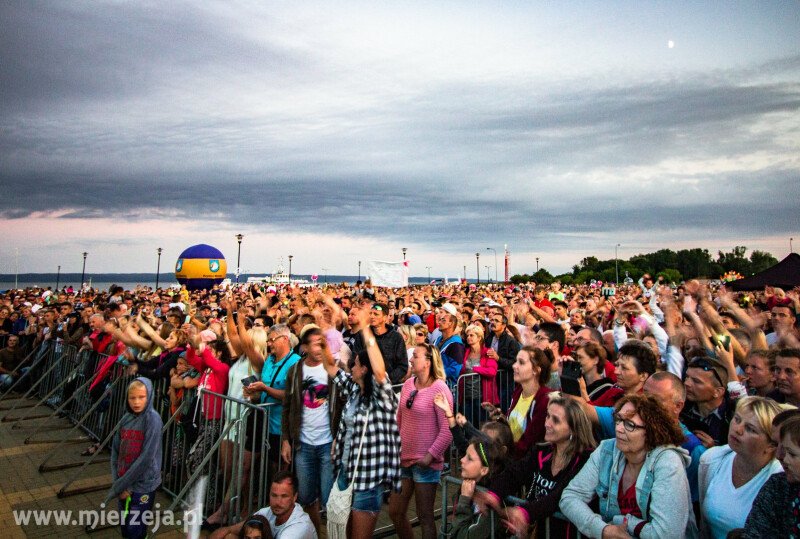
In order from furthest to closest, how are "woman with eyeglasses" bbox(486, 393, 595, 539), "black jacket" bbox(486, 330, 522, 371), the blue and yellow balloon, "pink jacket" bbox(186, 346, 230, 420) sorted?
1. the blue and yellow balloon
2. "black jacket" bbox(486, 330, 522, 371)
3. "pink jacket" bbox(186, 346, 230, 420)
4. "woman with eyeglasses" bbox(486, 393, 595, 539)

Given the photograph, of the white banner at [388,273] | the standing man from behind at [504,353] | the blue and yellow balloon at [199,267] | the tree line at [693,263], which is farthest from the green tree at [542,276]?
the standing man from behind at [504,353]

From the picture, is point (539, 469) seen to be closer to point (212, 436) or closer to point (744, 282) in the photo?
point (212, 436)

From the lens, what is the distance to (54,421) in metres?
10.5

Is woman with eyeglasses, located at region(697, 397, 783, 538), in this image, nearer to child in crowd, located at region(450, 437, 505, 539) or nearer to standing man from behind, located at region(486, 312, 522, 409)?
child in crowd, located at region(450, 437, 505, 539)

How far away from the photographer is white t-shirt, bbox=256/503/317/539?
4121 mm

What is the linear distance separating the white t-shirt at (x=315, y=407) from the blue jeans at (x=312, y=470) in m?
0.09

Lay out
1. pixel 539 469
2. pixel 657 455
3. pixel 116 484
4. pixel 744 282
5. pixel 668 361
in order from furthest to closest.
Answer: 1. pixel 744 282
2. pixel 668 361
3. pixel 116 484
4. pixel 539 469
5. pixel 657 455

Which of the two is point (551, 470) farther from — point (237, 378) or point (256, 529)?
point (237, 378)

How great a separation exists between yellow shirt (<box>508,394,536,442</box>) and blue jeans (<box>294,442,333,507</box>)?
1909 mm

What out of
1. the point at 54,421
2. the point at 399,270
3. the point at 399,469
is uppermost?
the point at 399,270

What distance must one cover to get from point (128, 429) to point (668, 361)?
6.14 m

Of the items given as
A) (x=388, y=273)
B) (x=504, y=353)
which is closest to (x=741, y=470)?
(x=504, y=353)

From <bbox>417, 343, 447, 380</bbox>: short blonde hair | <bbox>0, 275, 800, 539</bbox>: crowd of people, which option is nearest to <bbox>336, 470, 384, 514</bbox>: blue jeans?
<bbox>0, 275, 800, 539</bbox>: crowd of people

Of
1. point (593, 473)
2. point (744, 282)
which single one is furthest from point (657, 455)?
point (744, 282)
